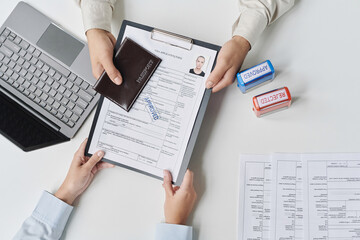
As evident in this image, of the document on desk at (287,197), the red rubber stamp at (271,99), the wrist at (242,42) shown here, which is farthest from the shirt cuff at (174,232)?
the wrist at (242,42)

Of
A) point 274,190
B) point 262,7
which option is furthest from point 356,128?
point 262,7

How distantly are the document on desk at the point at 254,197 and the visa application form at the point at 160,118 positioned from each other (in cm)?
15

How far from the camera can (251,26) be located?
2.39ft

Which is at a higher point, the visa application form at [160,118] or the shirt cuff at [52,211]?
the visa application form at [160,118]

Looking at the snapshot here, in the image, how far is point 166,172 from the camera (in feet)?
2.30

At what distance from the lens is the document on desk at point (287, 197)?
667 millimetres

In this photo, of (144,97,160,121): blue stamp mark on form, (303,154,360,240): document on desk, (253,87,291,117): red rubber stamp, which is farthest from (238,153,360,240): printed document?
(144,97,160,121): blue stamp mark on form

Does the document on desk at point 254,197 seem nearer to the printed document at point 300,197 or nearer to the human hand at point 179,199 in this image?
the printed document at point 300,197

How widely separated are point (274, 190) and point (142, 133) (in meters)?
0.32

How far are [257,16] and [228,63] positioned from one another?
13 cm

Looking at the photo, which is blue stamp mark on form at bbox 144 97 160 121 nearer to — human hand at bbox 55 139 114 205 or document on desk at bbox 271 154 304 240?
human hand at bbox 55 139 114 205

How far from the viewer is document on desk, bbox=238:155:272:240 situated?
0.67 m

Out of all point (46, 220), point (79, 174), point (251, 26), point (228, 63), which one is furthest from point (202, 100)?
point (46, 220)

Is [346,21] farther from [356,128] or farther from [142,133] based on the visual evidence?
[142,133]
